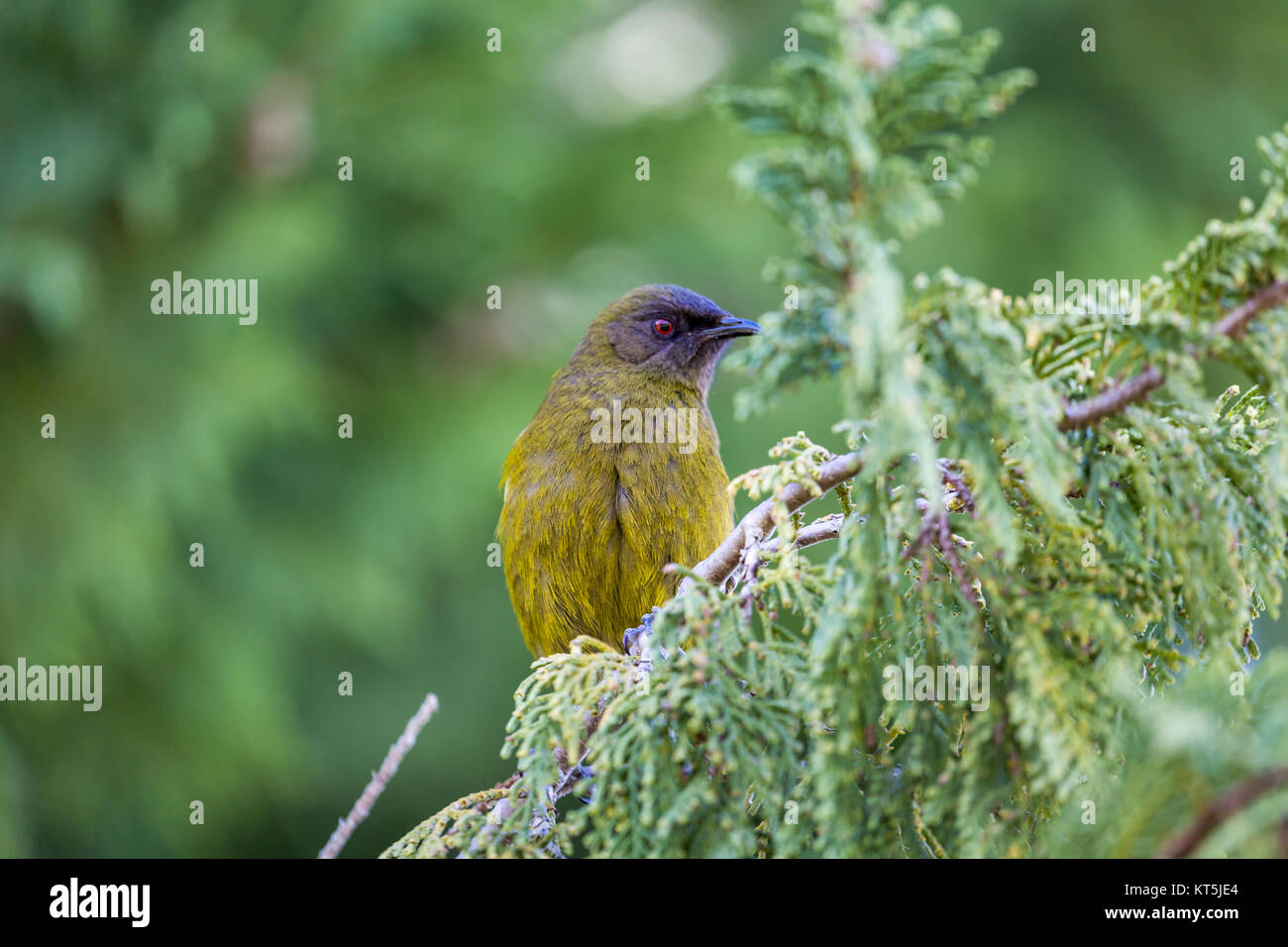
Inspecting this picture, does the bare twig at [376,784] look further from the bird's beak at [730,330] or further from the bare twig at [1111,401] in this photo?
the bird's beak at [730,330]

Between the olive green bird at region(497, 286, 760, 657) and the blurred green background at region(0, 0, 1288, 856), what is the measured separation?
10.9ft

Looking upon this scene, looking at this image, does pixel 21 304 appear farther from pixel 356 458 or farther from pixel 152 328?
pixel 356 458

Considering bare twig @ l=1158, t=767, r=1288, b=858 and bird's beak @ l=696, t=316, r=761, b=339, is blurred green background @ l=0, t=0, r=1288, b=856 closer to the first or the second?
bird's beak @ l=696, t=316, r=761, b=339

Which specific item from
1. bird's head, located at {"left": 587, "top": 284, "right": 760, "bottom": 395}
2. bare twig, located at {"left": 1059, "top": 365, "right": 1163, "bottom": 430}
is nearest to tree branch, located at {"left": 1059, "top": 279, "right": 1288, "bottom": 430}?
bare twig, located at {"left": 1059, "top": 365, "right": 1163, "bottom": 430}

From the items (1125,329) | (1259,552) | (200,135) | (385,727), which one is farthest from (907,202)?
(385,727)

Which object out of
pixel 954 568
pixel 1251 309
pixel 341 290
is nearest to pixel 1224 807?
pixel 954 568

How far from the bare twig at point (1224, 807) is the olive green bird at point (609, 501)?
2021 mm

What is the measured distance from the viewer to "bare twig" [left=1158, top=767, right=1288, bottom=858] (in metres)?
1.04

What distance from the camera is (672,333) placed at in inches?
143

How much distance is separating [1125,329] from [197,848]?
6.53 metres

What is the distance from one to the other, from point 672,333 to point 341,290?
4191mm

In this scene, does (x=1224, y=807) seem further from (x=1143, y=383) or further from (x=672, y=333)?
(x=672, y=333)

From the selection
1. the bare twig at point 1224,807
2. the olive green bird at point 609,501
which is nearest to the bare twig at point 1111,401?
the bare twig at point 1224,807

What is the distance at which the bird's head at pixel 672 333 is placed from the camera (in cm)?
353
